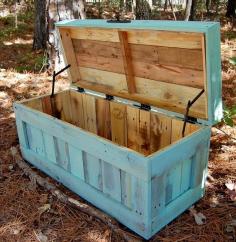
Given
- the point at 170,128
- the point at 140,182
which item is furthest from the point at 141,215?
the point at 170,128

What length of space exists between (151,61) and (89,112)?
108 cm

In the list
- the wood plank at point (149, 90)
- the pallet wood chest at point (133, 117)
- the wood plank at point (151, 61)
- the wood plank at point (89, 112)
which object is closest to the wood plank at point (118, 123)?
the pallet wood chest at point (133, 117)

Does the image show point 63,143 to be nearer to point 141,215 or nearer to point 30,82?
point 141,215

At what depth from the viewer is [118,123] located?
334 cm

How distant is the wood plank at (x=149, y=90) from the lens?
101 inches

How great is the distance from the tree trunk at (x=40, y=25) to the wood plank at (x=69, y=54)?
12.3ft

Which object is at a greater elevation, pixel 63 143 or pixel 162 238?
pixel 63 143

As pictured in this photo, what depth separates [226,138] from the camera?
11.7ft

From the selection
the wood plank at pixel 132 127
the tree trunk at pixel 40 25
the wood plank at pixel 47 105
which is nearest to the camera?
the wood plank at pixel 132 127

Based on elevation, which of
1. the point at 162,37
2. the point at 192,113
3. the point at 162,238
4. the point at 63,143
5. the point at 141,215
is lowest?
the point at 162,238

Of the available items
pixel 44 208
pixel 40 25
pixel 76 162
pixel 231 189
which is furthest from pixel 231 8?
pixel 44 208

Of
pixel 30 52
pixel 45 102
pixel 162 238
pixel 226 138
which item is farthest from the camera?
pixel 30 52

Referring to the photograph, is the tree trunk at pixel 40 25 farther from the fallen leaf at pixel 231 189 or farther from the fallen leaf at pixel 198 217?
the fallen leaf at pixel 198 217

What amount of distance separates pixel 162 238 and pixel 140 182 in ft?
1.75
